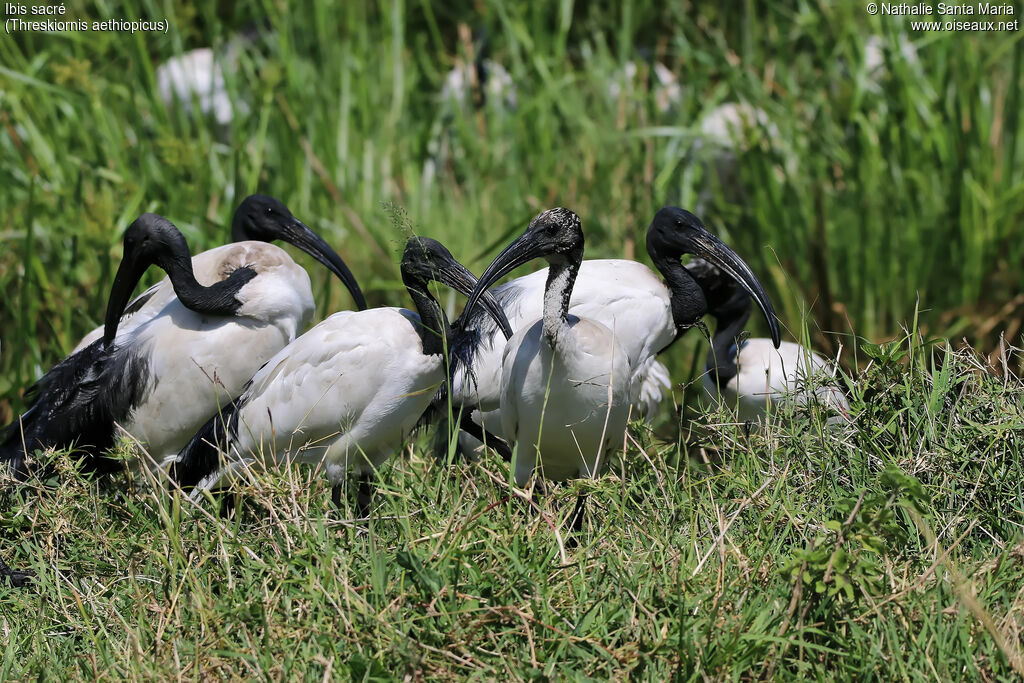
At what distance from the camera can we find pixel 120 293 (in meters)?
4.00

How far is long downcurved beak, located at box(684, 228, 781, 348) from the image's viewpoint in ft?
12.9

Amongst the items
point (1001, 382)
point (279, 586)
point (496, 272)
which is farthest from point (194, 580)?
point (1001, 382)

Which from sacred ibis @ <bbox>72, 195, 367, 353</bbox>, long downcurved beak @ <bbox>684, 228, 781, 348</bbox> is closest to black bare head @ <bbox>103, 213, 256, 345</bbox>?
sacred ibis @ <bbox>72, 195, 367, 353</bbox>

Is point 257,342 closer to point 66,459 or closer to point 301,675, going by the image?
point 66,459

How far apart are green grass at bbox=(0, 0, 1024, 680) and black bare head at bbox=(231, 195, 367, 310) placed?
43cm

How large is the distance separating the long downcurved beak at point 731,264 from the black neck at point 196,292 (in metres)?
1.67

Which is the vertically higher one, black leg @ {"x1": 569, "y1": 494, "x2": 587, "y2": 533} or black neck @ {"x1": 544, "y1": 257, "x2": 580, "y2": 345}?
black neck @ {"x1": 544, "y1": 257, "x2": 580, "y2": 345}

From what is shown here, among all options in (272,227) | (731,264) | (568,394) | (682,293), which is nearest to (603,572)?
(568,394)

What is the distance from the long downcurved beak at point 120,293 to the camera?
156 inches

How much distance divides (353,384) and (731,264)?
140cm

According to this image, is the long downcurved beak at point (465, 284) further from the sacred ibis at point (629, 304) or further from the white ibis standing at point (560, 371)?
the sacred ibis at point (629, 304)

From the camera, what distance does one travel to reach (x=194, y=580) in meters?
2.48

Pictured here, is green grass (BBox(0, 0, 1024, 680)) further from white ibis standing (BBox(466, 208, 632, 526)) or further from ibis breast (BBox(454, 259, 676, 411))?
ibis breast (BBox(454, 259, 676, 411))

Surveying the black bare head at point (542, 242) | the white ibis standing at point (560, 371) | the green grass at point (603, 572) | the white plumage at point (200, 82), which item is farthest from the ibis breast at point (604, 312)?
the white plumage at point (200, 82)
